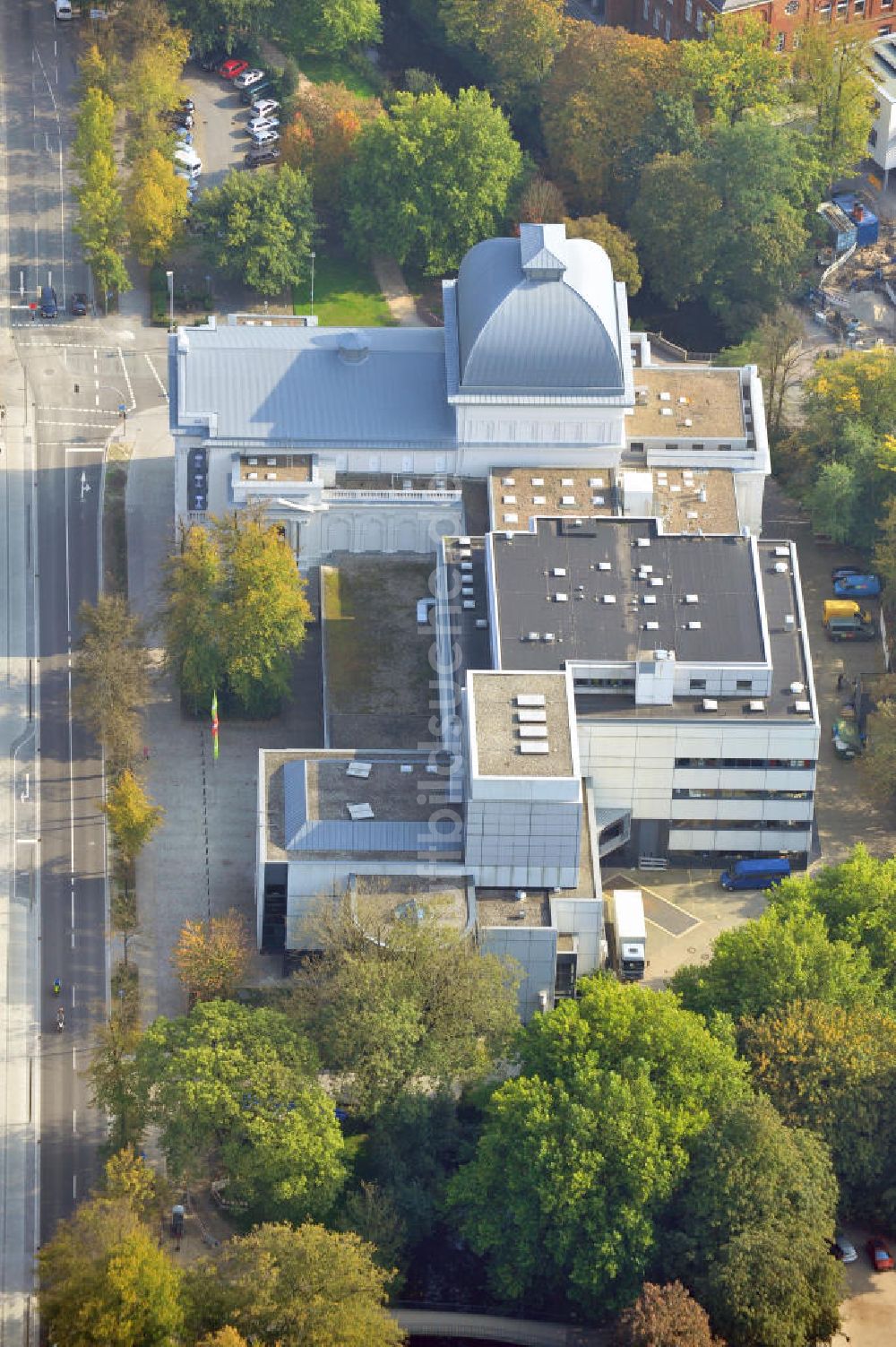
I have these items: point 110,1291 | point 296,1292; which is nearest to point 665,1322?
point 296,1292

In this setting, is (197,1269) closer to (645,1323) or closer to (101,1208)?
(101,1208)

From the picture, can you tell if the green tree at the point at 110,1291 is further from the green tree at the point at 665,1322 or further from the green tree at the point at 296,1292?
the green tree at the point at 665,1322

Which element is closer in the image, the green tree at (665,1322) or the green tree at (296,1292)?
the green tree at (296,1292)

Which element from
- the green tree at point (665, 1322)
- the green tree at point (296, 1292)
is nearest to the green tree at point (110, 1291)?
the green tree at point (296, 1292)

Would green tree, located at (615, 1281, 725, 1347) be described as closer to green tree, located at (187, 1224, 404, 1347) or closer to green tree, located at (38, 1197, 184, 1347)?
green tree, located at (187, 1224, 404, 1347)

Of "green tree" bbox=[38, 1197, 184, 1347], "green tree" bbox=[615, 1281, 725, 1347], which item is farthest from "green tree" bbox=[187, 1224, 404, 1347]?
"green tree" bbox=[615, 1281, 725, 1347]

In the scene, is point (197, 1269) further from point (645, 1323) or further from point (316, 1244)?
point (645, 1323)

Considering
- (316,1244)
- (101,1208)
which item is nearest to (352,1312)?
(316,1244)
